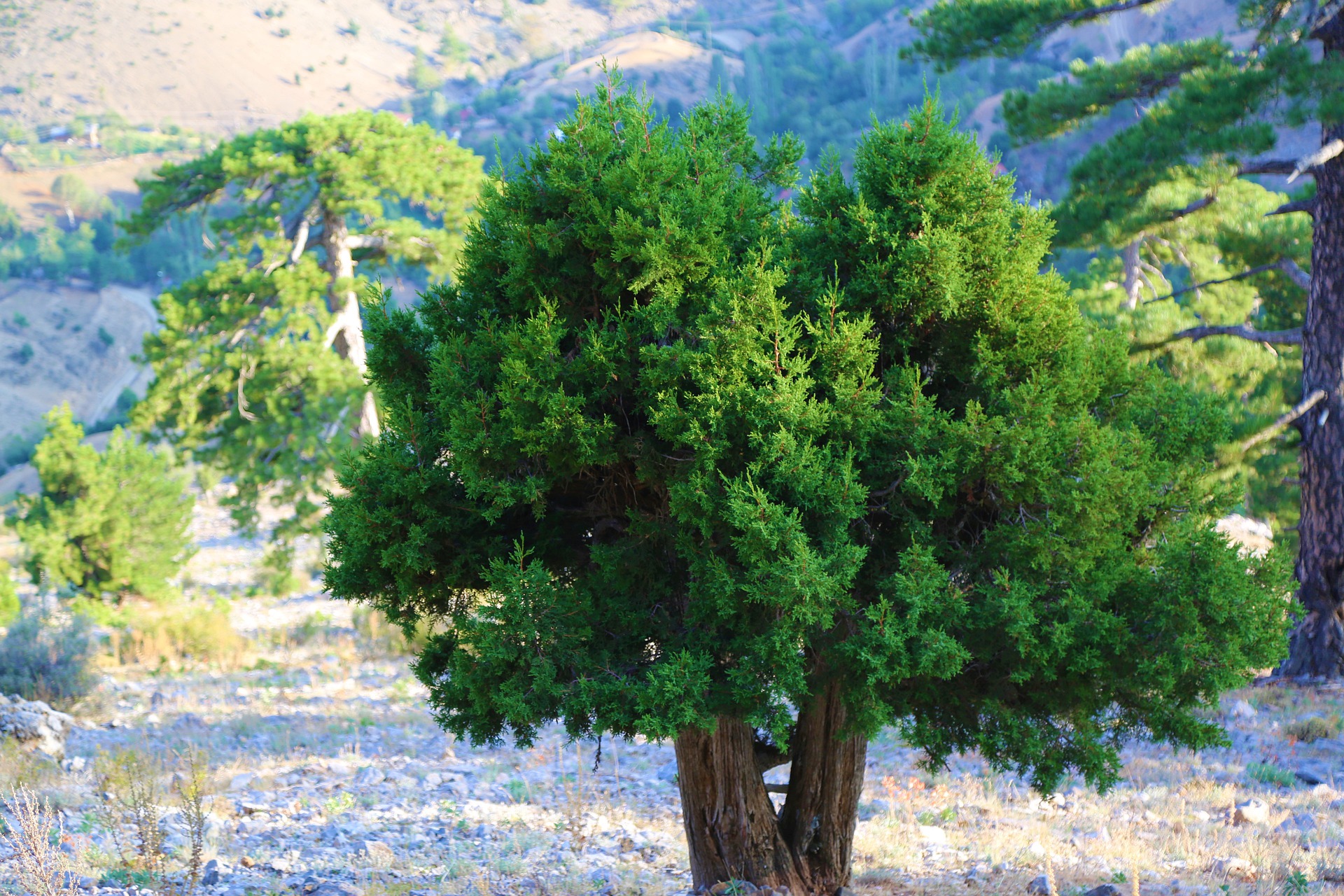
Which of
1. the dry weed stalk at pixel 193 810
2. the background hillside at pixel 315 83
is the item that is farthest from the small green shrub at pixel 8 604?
the background hillside at pixel 315 83

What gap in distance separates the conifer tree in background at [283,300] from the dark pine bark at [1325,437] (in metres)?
12.9

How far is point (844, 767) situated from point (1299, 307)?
11735mm

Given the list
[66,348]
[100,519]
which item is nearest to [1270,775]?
[100,519]

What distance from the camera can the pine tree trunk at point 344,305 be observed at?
18.4m

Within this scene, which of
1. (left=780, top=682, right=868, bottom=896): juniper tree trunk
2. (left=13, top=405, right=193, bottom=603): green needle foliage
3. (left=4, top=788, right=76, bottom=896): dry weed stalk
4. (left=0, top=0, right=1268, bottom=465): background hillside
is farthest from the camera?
(left=0, top=0, right=1268, bottom=465): background hillside

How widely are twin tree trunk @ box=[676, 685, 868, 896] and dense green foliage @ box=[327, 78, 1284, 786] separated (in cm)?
65

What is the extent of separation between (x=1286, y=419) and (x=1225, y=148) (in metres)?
3.07

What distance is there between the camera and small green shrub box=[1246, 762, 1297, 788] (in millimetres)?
8602

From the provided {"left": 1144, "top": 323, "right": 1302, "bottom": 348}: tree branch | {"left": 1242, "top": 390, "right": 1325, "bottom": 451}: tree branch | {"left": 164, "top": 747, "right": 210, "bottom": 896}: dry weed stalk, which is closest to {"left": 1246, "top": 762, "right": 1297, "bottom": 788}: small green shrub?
{"left": 1242, "top": 390, "right": 1325, "bottom": 451}: tree branch

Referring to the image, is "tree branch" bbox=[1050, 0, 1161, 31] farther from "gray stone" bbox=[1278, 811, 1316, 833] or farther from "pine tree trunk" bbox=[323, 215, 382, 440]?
"pine tree trunk" bbox=[323, 215, 382, 440]

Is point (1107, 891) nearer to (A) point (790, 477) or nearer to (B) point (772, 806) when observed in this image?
(B) point (772, 806)

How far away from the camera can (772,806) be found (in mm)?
5914

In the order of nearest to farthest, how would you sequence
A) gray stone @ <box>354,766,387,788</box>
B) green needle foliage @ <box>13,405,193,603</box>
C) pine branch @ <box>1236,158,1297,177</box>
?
gray stone @ <box>354,766,387,788</box> → pine branch @ <box>1236,158,1297,177</box> → green needle foliage @ <box>13,405,193,603</box>

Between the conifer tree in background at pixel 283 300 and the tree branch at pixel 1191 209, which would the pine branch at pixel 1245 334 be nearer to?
the tree branch at pixel 1191 209
